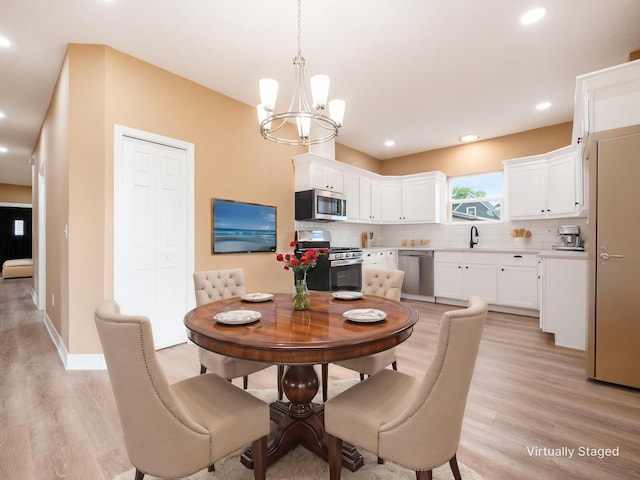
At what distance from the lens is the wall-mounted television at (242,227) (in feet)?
12.2

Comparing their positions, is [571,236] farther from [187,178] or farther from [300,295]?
[187,178]

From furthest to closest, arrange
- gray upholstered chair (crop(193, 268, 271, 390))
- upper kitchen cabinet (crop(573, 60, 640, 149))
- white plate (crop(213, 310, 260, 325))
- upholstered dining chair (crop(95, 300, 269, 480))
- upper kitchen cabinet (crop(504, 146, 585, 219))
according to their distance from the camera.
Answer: upper kitchen cabinet (crop(504, 146, 585, 219)) < upper kitchen cabinet (crop(573, 60, 640, 149)) < gray upholstered chair (crop(193, 268, 271, 390)) < white plate (crop(213, 310, 260, 325)) < upholstered dining chair (crop(95, 300, 269, 480))

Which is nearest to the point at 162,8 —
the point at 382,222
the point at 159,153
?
the point at 159,153

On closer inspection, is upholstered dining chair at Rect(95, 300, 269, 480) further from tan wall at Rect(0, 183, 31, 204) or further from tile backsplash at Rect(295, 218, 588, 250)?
tan wall at Rect(0, 183, 31, 204)

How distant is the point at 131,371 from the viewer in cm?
107

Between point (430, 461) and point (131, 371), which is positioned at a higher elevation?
point (131, 371)

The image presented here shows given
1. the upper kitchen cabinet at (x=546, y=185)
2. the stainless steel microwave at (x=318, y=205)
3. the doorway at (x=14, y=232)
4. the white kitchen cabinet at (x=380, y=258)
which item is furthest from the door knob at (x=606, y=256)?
the doorway at (x=14, y=232)

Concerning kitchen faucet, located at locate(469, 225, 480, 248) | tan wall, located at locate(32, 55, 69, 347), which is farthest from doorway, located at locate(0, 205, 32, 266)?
kitchen faucet, located at locate(469, 225, 480, 248)

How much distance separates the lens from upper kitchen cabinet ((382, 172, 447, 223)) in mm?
5871

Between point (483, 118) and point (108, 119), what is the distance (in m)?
4.67

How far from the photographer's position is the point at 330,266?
4461 mm

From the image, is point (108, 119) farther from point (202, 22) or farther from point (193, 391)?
point (193, 391)

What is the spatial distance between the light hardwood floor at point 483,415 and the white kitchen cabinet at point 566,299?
182 millimetres

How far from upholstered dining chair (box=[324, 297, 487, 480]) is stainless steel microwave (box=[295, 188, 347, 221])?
3324mm
